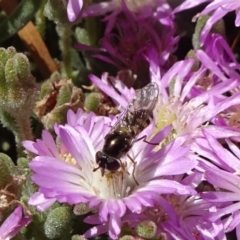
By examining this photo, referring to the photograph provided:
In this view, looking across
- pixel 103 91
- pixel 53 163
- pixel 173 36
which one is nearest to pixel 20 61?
pixel 53 163

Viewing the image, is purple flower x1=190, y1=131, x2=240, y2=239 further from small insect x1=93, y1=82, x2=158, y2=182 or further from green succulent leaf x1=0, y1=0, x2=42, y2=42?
green succulent leaf x1=0, y1=0, x2=42, y2=42

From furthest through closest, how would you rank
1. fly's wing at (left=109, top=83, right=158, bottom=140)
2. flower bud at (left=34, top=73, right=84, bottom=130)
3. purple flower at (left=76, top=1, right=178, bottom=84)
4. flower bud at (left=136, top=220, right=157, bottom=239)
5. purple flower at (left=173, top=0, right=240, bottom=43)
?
purple flower at (left=76, top=1, right=178, bottom=84)
purple flower at (left=173, top=0, right=240, bottom=43)
flower bud at (left=34, top=73, right=84, bottom=130)
fly's wing at (left=109, top=83, right=158, bottom=140)
flower bud at (left=136, top=220, right=157, bottom=239)

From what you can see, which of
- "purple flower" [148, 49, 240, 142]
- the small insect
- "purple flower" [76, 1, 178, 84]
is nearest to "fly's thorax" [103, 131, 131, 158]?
the small insect

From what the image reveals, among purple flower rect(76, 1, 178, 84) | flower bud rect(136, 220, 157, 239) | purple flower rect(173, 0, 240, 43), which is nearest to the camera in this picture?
flower bud rect(136, 220, 157, 239)

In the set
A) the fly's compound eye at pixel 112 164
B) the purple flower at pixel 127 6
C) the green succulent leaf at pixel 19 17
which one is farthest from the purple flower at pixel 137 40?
the fly's compound eye at pixel 112 164

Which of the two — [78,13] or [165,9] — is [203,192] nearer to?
[78,13]

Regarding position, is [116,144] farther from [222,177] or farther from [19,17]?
[19,17]

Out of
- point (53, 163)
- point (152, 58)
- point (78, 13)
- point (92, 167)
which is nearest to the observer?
point (53, 163)

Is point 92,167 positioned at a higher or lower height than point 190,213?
higher
